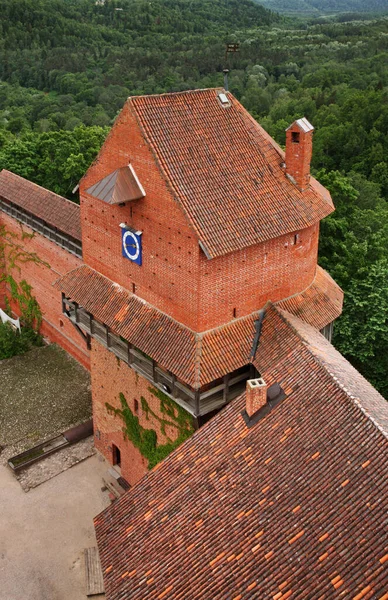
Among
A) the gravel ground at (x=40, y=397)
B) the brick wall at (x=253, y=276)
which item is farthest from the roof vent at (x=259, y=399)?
the gravel ground at (x=40, y=397)

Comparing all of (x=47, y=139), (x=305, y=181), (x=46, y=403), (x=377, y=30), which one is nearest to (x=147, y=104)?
(x=305, y=181)

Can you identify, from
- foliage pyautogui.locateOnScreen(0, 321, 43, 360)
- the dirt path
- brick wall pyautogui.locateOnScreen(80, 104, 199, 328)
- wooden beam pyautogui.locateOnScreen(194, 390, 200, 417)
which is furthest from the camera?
foliage pyautogui.locateOnScreen(0, 321, 43, 360)

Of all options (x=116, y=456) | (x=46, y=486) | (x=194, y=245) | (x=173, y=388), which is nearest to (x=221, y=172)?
(x=194, y=245)

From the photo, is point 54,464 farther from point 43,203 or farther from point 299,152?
point 299,152

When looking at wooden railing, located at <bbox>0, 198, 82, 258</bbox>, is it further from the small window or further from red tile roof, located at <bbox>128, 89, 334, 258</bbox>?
red tile roof, located at <bbox>128, 89, 334, 258</bbox>

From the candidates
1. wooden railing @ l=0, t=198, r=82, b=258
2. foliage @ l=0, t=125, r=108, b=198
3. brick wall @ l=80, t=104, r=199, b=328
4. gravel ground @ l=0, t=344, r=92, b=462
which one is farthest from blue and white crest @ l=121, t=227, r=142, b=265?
foliage @ l=0, t=125, r=108, b=198

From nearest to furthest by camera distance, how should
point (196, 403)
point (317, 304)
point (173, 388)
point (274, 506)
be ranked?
point (274, 506) < point (196, 403) < point (173, 388) < point (317, 304)

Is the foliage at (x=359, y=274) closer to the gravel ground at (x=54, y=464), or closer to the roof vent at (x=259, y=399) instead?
the gravel ground at (x=54, y=464)
